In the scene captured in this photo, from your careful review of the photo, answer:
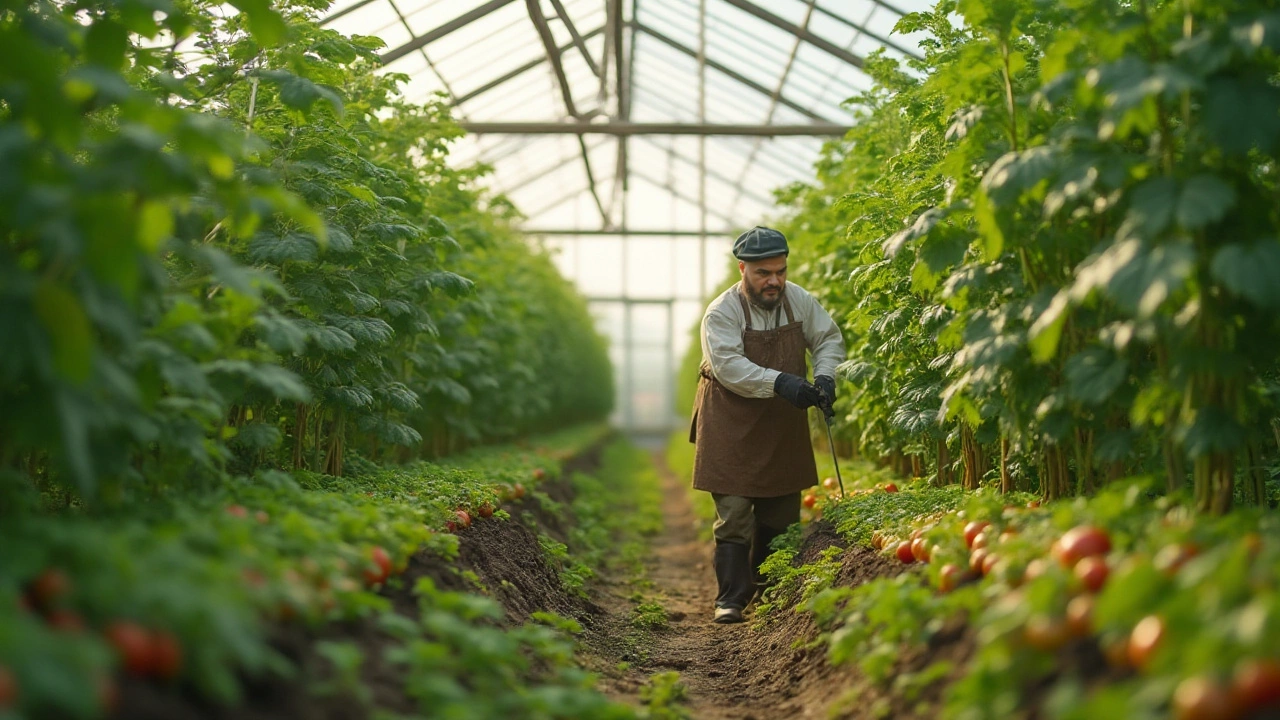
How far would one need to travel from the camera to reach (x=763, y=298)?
19.2 ft

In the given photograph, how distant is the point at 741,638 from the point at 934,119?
268cm

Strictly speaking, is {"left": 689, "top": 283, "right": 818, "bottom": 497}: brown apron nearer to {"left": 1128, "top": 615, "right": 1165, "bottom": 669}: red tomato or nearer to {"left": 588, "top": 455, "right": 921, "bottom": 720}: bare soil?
{"left": 588, "top": 455, "right": 921, "bottom": 720}: bare soil

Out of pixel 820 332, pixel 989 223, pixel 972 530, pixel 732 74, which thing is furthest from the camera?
pixel 732 74

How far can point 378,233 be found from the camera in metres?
5.48

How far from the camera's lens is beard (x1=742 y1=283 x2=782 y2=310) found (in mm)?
5828

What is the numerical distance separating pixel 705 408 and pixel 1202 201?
3.56 metres

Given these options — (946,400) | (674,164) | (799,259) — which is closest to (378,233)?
(946,400)

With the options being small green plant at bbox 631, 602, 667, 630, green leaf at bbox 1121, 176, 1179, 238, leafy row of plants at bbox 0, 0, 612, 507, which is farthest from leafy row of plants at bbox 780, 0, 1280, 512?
leafy row of plants at bbox 0, 0, 612, 507

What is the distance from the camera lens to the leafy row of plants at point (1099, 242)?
9.53 ft

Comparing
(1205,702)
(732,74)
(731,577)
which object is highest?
(732,74)

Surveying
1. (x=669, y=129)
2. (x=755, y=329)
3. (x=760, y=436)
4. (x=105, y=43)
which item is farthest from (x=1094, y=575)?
(x=669, y=129)

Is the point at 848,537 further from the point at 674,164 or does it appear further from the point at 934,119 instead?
the point at 674,164

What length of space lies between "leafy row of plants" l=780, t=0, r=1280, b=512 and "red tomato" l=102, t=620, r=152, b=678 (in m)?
2.41

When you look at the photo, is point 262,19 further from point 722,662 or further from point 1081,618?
point 722,662
